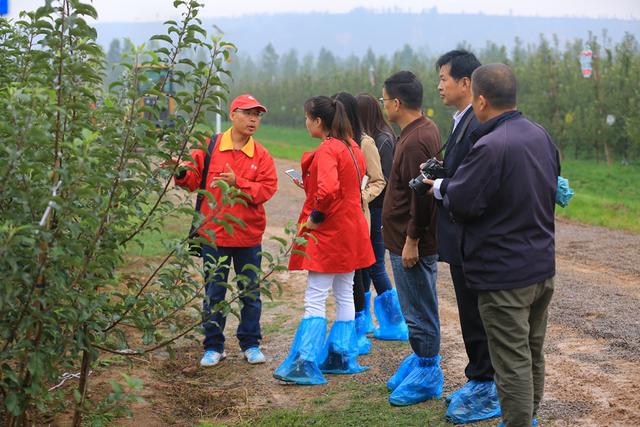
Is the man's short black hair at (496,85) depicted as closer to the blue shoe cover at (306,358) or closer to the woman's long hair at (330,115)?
the woman's long hair at (330,115)

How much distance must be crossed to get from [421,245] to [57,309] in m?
2.30

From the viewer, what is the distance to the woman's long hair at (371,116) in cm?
611

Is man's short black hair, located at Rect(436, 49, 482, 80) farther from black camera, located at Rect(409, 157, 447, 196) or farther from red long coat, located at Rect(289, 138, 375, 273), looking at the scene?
red long coat, located at Rect(289, 138, 375, 273)

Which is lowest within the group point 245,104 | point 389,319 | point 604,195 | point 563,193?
point 604,195

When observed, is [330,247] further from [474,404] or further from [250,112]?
[474,404]

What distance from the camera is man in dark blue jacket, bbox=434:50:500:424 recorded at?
428 cm

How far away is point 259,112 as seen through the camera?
18.2ft

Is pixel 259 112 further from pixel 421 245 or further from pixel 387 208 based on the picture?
pixel 421 245

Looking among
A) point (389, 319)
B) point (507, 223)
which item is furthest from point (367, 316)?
point (507, 223)

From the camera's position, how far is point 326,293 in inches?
214

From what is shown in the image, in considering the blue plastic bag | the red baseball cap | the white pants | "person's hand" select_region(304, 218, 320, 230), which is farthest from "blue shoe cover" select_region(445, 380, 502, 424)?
the red baseball cap

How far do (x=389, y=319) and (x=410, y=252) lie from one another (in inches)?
70.2

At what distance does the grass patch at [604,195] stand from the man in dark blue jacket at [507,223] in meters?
8.74

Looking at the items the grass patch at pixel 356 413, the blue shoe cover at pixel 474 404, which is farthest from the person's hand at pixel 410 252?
the grass patch at pixel 356 413
